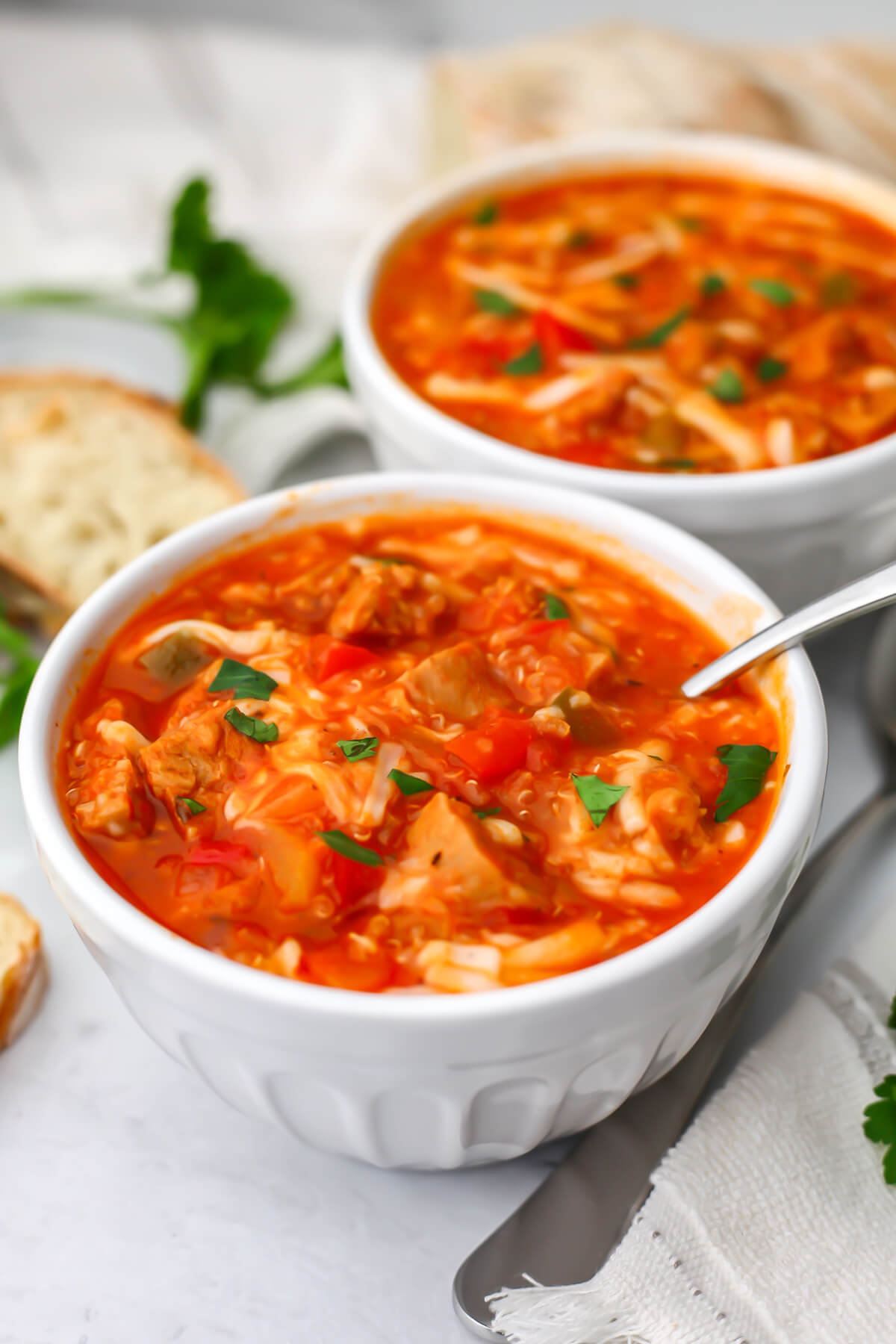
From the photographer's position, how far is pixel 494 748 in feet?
7.34

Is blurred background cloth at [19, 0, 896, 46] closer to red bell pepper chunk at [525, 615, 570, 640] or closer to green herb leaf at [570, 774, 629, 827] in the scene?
red bell pepper chunk at [525, 615, 570, 640]

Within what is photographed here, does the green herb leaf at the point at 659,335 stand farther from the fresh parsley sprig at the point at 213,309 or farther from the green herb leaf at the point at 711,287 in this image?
the fresh parsley sprig at the point at 213,309

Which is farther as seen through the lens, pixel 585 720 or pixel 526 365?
pixel 526 365

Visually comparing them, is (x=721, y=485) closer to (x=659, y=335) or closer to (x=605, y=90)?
(x=659, y=335)

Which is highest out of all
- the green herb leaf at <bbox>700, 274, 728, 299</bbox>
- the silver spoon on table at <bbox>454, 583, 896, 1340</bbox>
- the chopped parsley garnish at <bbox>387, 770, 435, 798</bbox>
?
the green herb leaf at <bbox>700, 274, 728, 299</bbox>

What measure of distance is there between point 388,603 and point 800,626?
2.55ft

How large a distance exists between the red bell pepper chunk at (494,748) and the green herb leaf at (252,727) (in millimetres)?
313

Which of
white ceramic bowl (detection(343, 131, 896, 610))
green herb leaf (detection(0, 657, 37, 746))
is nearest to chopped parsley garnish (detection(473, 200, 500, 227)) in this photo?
white ceramic bowl (detection(343, 131, 896, 610))

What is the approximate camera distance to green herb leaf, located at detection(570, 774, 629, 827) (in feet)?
7.05

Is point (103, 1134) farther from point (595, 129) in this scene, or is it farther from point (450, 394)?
point (595, 129)

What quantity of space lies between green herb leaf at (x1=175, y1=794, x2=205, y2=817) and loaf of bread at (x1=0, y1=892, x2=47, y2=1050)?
668 mm

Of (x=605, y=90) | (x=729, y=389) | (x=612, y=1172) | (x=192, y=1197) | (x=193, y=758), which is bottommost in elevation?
(x=192, y=1197)

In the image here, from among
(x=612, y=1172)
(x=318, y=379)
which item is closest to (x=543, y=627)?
(x=612, y=1172)

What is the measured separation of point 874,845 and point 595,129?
113 inches
